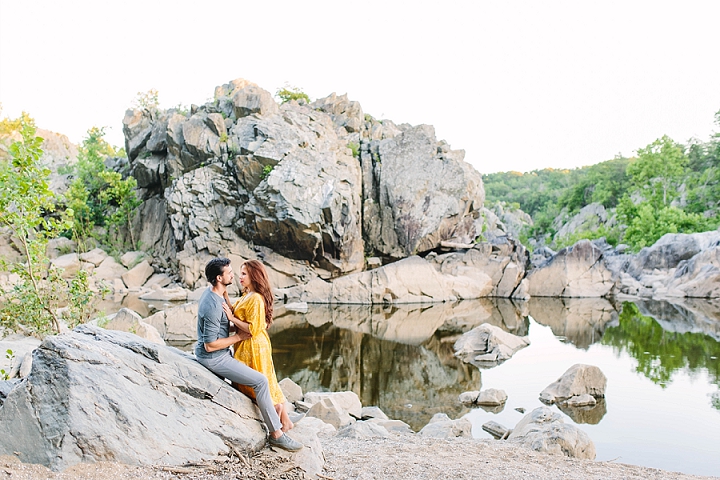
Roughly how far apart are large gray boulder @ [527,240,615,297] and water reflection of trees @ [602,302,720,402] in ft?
33.1

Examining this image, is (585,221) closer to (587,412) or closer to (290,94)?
(290,94)

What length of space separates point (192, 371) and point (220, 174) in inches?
1263

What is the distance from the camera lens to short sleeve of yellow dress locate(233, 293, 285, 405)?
5629 millimetres

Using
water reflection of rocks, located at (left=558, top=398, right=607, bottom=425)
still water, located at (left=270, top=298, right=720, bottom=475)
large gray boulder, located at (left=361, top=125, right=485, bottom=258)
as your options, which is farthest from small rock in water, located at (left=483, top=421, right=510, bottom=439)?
large gray boulder, located at (left=361, top=125, right=485, bottom=258)

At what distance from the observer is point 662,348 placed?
17.6 meters

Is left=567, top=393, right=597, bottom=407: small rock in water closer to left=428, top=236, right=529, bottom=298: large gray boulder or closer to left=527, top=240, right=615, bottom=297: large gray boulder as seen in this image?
left=428, top=236, right=529, bottom=298: large gray boulder

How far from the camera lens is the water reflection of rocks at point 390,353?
12.7 meters

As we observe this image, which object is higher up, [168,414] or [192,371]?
[192,371]

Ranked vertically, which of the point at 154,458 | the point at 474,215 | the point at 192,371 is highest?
the point at 474,215

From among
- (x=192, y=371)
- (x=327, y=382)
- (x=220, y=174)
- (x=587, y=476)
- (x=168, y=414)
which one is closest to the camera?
(x=168, y=414)

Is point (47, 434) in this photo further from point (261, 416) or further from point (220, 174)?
point (220, 174)

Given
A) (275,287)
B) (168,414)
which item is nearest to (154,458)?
(168,414)

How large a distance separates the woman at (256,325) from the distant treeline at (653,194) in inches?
1862

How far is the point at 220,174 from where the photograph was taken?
35938mm
